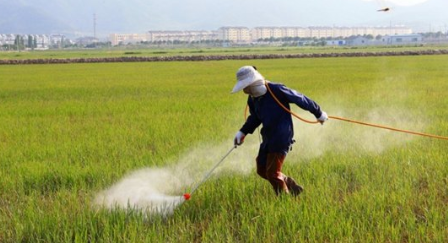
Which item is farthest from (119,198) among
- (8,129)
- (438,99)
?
(438,99)

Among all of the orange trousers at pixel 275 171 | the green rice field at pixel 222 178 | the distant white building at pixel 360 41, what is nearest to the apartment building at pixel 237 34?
the distant white building at pixel 360 41

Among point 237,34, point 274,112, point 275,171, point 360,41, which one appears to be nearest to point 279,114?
point 274,112

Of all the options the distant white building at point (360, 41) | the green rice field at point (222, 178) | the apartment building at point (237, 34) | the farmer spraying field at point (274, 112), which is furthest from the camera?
the apartment building at point (237, 34)

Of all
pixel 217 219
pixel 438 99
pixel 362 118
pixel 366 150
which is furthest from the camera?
pixel 438 99

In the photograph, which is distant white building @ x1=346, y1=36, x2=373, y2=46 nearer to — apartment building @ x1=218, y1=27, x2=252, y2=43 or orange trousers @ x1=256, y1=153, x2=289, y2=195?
apartment building @ x1=218, y1=27, x2=252, y2=43

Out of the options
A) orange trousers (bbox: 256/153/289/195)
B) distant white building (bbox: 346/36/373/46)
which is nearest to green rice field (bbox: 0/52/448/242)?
orange trousers (bbox: 256/153/289/195)

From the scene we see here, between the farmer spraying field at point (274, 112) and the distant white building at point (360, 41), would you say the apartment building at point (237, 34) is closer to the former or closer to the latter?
the distant white building at point (360, 41)

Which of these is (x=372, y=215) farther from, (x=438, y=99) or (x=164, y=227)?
(x=438, y=99)

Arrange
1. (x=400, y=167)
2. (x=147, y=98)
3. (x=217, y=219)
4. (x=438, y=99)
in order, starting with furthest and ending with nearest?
(x=147, y=98) < (x=438, y=99) < (x=400, y=167) < (x=217, y=219)

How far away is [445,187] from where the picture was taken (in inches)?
173

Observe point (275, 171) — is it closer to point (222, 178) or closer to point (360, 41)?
point (222, 178)

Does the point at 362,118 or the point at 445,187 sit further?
the point at 362,118

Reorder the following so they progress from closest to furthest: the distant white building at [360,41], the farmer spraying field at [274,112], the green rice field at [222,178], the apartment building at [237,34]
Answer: the green rice field at [222,178] < the farmer spraying field at [274,112] < the distant white building at [360,41] < the apartment building at [237,34]

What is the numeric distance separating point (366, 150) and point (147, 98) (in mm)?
8616
